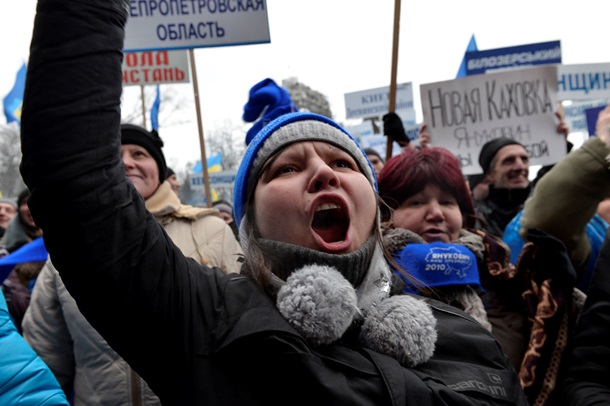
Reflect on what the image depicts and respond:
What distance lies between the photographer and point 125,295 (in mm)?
1134

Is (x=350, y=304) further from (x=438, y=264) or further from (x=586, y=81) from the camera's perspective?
(x=586, y=81)

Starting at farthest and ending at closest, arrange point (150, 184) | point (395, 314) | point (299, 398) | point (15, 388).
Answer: point (150, 184)
point (15, 388)
point (395, 314)
point (299, 398)

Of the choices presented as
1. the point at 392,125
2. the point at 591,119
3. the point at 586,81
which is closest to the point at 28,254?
the point at 392,125

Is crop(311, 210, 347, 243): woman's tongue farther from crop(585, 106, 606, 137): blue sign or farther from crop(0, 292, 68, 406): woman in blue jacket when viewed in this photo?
crop(585, 106, 606, 137): blue sign

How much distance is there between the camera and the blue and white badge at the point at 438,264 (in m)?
2.03

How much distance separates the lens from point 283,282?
1.37 meters

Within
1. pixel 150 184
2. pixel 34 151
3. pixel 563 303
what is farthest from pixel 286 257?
pixel 150 184

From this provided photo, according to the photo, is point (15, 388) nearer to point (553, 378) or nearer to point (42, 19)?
point (42, 19)

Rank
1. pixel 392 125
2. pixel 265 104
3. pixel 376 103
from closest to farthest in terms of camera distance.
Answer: pixel 265 104
pixel 392 125
pixel 376 103

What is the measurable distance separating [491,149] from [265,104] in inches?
67.1

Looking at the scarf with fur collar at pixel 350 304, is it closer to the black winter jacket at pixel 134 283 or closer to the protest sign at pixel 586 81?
the black winter jacket at pixel 134 283

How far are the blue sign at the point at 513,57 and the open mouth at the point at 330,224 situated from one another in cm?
654

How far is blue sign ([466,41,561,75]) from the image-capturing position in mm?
7551

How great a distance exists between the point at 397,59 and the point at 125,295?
9.06ft
